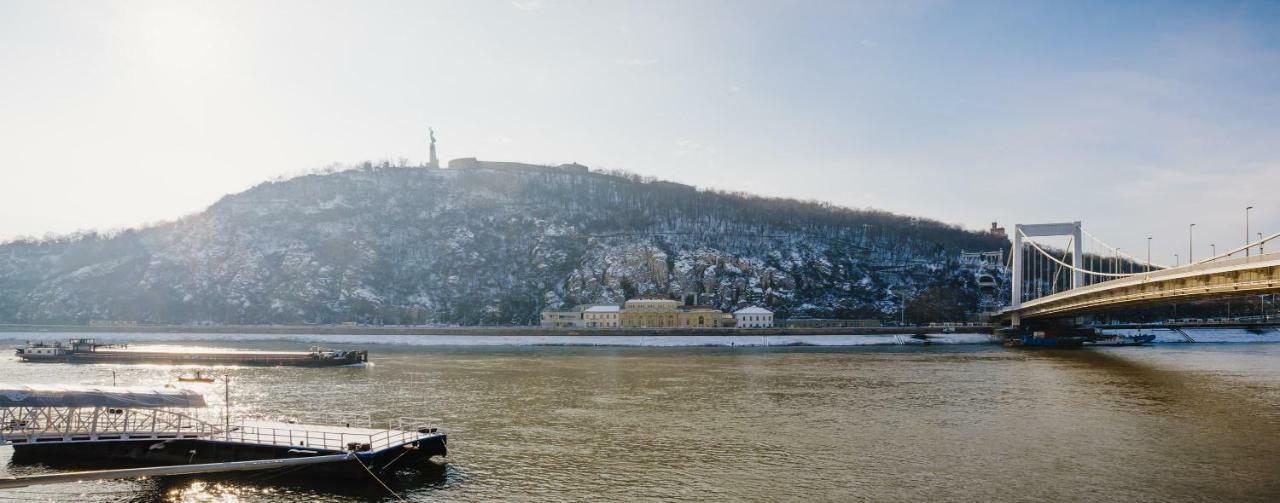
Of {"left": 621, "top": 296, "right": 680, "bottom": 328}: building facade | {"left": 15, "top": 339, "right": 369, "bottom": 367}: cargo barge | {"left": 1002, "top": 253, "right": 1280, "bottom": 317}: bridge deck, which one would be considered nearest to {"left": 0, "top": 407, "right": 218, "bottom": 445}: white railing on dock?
{"left": 15, "top": 339, "right": 369, "bottom": 367}: cargo barge

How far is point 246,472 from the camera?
26938 millimetres

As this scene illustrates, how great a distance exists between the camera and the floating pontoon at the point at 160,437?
27.1m

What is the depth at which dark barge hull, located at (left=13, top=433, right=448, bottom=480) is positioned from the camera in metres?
26.4

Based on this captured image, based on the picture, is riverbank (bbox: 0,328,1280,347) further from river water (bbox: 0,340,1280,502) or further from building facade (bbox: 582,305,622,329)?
river water (bbox: 0,340,1280,502)

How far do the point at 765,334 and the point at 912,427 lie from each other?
70.6 m

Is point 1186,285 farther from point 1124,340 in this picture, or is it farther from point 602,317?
point 602,317

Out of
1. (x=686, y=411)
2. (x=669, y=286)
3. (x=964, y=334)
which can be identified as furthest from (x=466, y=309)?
(x=686, y=411)

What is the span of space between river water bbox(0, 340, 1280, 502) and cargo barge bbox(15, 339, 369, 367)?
6251 mm

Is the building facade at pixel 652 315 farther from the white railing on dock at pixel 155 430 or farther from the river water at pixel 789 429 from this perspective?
the white railing on dock at pixel 155 430

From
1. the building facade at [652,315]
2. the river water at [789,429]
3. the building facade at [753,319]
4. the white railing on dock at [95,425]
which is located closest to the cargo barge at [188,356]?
the river water at [789,429]

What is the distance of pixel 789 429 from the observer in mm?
34438

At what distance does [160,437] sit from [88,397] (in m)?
3.09

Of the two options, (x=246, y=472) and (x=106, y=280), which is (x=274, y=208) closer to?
(x=106, y=280)

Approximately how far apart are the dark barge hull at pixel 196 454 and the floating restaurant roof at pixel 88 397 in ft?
4.82
